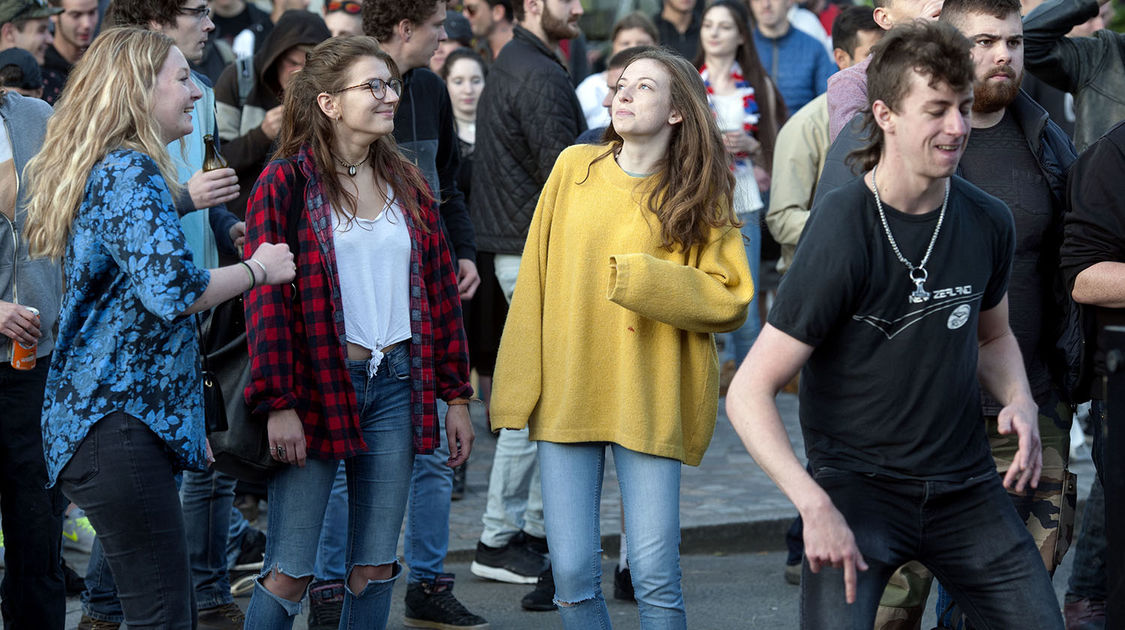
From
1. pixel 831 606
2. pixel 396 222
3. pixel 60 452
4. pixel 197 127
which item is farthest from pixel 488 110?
pixel 831 606

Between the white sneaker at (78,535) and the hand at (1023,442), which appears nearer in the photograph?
the hand at (1023,442)

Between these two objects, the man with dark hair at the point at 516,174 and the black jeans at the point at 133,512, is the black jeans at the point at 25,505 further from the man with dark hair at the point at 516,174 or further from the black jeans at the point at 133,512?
the man with dark hair at the point at 516,174

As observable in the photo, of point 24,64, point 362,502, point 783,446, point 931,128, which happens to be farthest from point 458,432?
point 24,64

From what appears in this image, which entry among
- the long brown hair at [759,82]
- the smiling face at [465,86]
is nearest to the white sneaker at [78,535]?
the smiling face at [465,86]

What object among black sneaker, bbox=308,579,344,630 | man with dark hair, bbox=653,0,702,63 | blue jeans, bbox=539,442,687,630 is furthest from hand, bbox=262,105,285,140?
man with dark hair, bbox=653,0,702,63

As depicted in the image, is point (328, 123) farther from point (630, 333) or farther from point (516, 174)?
point (516, 174)

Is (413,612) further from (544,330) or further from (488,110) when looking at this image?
(488,110)

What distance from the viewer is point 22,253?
4.55m

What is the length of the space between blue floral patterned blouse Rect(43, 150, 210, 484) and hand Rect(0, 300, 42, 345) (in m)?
0.49

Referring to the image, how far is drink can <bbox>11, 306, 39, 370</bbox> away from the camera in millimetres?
4250

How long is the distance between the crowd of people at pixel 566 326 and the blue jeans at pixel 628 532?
11 mm

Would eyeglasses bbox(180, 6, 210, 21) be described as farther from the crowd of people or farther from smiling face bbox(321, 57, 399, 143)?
smiling face bbox(321, 57, 399, 143)

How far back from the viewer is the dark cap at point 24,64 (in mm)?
5512

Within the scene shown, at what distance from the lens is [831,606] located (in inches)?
130
